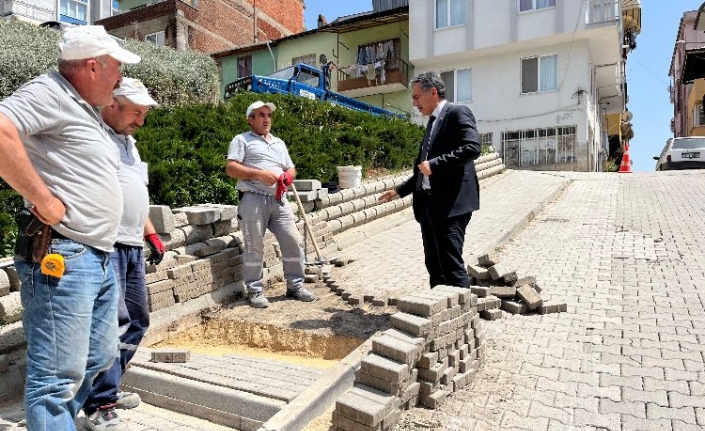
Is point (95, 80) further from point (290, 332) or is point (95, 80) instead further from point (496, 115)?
point (496, 115)

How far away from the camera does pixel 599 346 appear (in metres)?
4.04

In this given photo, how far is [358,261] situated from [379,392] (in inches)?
159

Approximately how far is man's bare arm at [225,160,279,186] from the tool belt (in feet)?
9.58

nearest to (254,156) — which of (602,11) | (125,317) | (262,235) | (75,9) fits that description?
(262,235)

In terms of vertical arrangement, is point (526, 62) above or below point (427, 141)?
above

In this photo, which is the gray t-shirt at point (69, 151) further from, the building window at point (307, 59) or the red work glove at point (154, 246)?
the building window at point (307, 59)

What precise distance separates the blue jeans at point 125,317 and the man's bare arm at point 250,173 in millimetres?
1923

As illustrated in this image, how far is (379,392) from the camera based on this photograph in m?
2.99

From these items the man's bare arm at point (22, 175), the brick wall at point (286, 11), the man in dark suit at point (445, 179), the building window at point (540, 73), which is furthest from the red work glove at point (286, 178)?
the brick wall at point (286, 11)

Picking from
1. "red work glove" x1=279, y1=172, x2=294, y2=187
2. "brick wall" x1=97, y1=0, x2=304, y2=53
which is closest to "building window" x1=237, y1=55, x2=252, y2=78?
"brick wall" x1=97, y1=0, x2=304, y2=53

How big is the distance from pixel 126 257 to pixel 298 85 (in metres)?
14.0

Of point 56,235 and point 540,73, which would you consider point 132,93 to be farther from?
point 540,73

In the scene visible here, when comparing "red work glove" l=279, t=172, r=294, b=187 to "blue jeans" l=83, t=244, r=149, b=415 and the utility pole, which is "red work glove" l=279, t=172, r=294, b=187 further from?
the utility pole

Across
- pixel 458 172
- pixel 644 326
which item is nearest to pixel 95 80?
pixel 458 172
